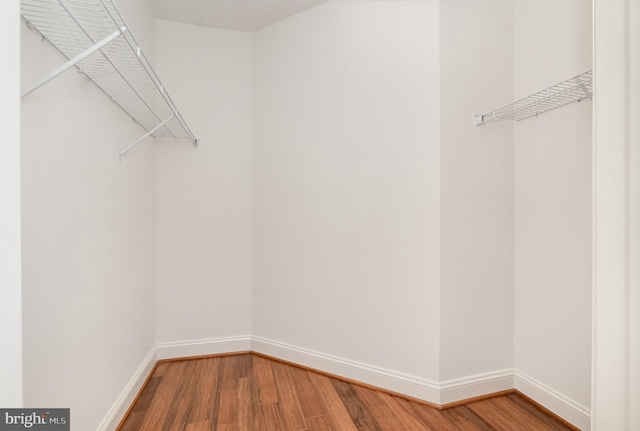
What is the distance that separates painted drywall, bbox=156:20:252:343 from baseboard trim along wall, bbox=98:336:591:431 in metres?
0.13

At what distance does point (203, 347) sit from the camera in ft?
7.96

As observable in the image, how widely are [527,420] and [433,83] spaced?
74.8 inches

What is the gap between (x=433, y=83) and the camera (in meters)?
1.81

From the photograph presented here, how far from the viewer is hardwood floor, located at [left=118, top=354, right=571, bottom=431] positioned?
5.34 feet

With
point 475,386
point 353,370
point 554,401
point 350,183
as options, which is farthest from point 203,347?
point 554,401

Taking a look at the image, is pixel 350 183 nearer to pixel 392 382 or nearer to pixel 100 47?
pixel 392 382

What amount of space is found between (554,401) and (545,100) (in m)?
1.58

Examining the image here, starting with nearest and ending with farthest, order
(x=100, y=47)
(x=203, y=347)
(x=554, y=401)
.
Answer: (x=100, y=47) → (x=554, y=401) → (x=203, y=347)

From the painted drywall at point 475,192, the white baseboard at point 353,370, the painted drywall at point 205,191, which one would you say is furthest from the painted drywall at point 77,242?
the painted drywall at point 475,192

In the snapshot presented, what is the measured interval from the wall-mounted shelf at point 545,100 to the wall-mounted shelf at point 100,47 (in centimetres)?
172

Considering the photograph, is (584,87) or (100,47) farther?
(584,87)

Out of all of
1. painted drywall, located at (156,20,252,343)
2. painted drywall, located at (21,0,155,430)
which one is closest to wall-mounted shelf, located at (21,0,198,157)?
painted drywall, located at (21,0,155,430)

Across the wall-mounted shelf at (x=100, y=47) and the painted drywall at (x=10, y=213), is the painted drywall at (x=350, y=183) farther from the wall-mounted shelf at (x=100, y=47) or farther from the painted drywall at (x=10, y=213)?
the painted drywall at (x=10, y=213)

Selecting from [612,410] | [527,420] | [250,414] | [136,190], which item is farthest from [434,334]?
[136,190]
